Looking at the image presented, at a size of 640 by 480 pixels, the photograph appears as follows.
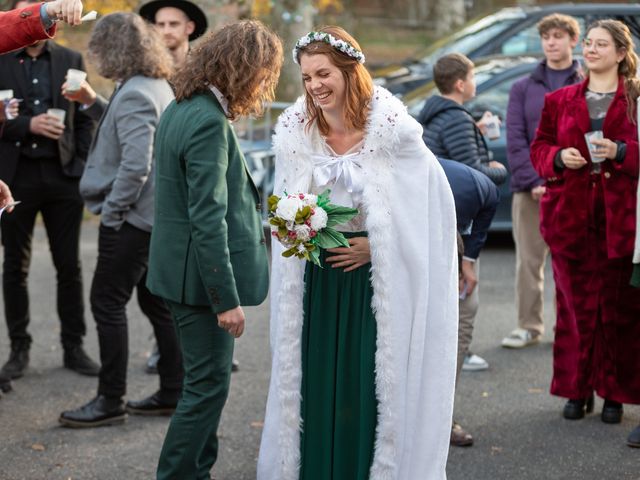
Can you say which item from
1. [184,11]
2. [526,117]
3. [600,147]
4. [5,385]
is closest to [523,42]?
[526,117]

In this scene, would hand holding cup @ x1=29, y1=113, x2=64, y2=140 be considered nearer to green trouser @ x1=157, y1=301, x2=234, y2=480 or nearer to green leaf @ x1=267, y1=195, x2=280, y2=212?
green trouser @ x1=157, y1=301, x2=234, y2=480

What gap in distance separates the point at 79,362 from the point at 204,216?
2914 mm

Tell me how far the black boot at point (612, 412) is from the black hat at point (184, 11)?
3.35 meters

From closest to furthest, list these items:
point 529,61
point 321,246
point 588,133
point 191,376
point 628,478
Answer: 1. point 321,246
2. point 191,376
3. point 628,478
4. point 588,133
5. point 529,61

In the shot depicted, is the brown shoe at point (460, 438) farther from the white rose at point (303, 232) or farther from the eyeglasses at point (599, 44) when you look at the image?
the eyeglasses at point (599, 44)

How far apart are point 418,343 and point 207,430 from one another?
0.99m

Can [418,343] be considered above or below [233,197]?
below

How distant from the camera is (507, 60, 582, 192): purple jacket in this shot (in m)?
7.19

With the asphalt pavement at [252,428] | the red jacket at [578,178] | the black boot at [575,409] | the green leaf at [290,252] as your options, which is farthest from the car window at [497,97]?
the green leaf at [290,252]

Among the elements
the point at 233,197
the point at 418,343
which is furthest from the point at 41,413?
the point at 418,343

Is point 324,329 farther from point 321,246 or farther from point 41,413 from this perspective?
point 41,413

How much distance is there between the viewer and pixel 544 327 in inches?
301

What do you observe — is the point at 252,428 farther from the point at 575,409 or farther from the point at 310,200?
the point at 310,200

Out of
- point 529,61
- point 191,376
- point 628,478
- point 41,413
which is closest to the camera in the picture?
point 191,376
